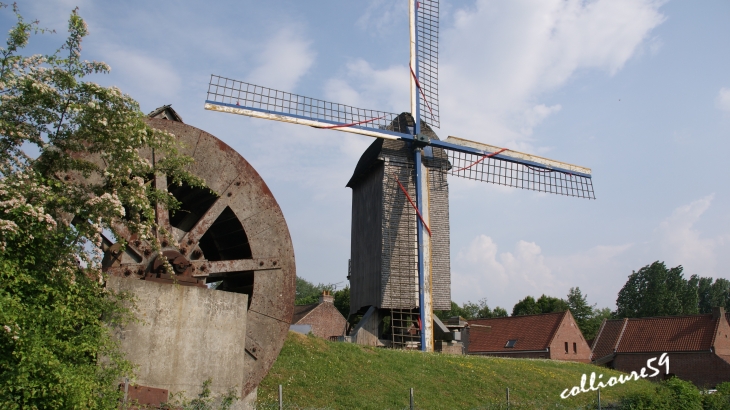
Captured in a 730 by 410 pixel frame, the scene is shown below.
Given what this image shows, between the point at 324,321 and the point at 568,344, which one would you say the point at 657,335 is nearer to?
the point at 568,344

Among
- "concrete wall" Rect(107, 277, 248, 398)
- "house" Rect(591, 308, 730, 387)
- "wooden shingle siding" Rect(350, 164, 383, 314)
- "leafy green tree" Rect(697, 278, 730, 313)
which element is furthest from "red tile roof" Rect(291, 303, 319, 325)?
"leafy green tree" Rect(697, 278, 730, 313)

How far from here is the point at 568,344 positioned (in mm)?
33125

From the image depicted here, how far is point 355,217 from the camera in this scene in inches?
1056

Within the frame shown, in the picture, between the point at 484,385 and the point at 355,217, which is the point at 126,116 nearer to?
the point at 484,385

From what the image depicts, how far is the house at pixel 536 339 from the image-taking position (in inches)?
1278

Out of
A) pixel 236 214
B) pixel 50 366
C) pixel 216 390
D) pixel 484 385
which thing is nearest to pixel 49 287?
pixel 50 366

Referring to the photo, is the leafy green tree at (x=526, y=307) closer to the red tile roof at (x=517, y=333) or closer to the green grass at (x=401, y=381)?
the red tile roof at (x=517, y=333)

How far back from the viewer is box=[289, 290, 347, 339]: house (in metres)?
33.9

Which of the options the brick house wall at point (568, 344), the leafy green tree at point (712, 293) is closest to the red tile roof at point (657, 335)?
the brick house wall at point (568, 344)

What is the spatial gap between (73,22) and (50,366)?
4120mm

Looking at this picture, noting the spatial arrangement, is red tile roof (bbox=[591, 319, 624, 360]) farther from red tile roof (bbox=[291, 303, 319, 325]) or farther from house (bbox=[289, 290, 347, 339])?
red tile roof (bbox=[291, 303, 319, 325])

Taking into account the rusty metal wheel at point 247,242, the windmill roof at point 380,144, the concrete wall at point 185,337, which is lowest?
the concrete wall at point 185,337

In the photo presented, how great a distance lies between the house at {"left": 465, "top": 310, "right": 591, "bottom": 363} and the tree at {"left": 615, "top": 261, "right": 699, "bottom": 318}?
3244 centimetres

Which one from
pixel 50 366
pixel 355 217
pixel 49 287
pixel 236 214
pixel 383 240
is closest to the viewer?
pixel 50 366
